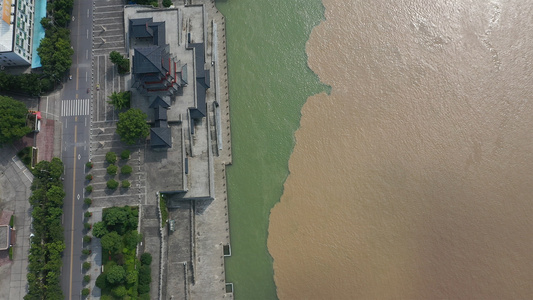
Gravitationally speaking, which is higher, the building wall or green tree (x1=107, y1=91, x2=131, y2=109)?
the building wall

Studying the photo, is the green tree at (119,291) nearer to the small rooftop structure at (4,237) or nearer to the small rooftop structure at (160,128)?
the small rooftop structure at (4,237)

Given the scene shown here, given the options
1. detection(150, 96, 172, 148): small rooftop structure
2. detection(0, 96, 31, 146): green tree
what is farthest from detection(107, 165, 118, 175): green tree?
detection(0, 96, 31, 146): green tree

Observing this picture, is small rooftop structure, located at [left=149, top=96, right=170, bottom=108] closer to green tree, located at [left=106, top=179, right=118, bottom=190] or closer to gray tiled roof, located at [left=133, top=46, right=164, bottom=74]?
gray tiled roof, located at [left=133, top=46, right=164, bottom=74]

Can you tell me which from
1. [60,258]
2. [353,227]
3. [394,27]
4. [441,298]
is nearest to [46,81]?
[60,258]

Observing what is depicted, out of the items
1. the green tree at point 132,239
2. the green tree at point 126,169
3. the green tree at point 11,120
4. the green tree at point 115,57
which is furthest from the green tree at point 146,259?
the green tree at point 115,57

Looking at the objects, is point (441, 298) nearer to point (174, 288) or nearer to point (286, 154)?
point (286, 154)

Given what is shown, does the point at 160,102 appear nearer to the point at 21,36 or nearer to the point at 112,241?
the point at 112,241
